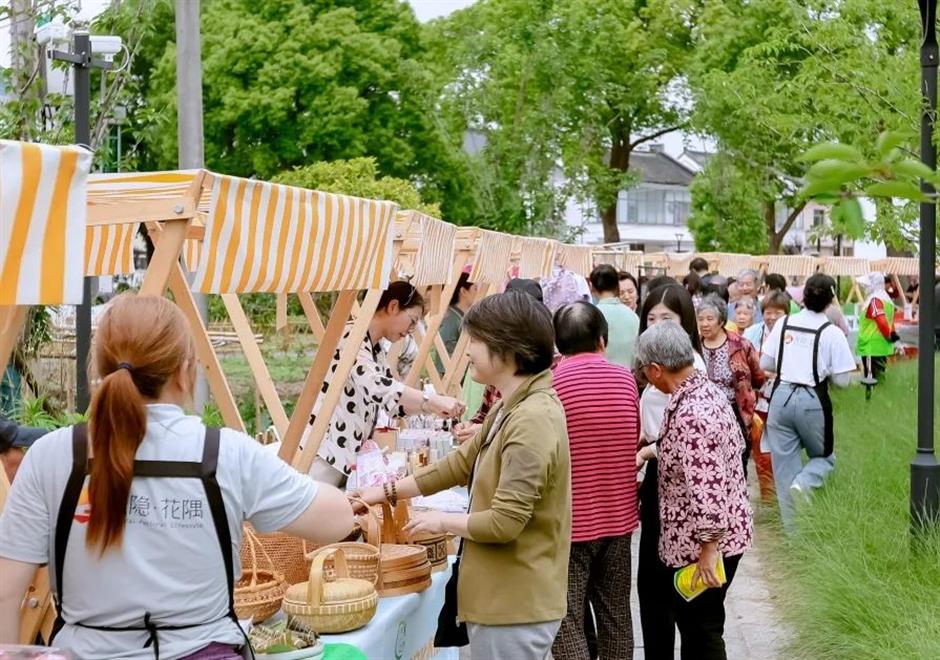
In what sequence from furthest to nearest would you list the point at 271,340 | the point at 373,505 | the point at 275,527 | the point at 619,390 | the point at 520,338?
the point at 271,340 < the point at 619,390 < the point at 373,505 < the point at 520,338 < the point at 275,527

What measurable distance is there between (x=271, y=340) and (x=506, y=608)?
585 inches

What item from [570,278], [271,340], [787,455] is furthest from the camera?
Result: [271,340]

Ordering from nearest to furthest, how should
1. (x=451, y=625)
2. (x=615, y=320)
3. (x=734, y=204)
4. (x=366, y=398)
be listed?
(x=451, y=625)
(x=366, y=398)
(x=615, y=320)
(x=734, y=204)

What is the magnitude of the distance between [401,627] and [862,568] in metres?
3.39

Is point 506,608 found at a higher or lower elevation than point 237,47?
lower

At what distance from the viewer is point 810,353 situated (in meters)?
8.44

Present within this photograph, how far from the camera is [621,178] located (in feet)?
118

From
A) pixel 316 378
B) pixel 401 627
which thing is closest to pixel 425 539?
pixel 401 627

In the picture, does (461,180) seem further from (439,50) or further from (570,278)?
(570,278)

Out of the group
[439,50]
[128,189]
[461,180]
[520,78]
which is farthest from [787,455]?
[439,50]

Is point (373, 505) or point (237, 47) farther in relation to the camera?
point (237, 47)

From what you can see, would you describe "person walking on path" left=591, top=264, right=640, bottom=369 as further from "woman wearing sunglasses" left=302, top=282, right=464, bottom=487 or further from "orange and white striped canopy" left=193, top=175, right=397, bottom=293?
"orange and white striped canopy" left=193, top=175, right=397, bottom=293

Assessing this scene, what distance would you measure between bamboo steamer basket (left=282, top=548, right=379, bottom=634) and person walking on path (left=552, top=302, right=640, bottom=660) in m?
1.21

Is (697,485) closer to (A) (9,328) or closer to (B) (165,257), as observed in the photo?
(B) (165,257)
